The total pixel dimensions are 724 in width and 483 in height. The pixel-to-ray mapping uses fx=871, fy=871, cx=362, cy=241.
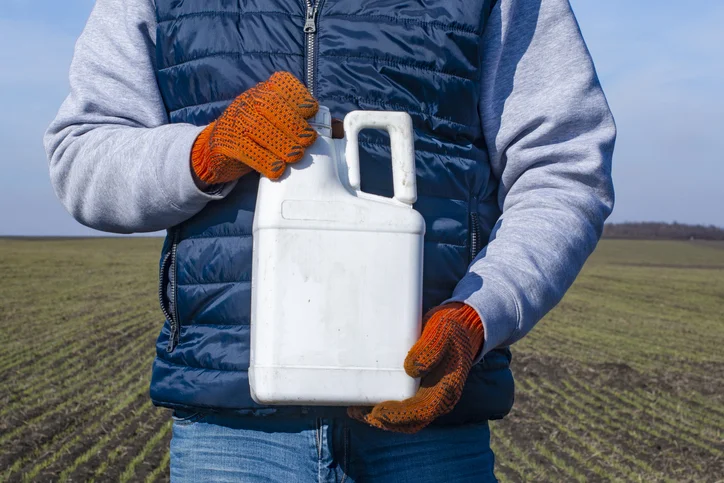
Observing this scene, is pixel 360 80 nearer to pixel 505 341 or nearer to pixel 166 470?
pixel 505 341

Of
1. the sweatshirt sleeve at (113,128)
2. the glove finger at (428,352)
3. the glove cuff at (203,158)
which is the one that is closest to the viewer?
the glove finger at (428,352)

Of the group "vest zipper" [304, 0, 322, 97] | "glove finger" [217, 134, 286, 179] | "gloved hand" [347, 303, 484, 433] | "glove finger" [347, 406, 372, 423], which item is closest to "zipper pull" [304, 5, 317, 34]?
"vest zipper" [304, 0, 322, 97]

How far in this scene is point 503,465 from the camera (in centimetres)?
593

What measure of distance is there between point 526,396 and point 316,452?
714 cm

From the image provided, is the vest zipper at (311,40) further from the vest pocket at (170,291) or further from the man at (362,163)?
the vest pocket at (170,291)

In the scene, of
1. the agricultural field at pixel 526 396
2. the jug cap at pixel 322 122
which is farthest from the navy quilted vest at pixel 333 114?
the agricultural field at pixel 526 396

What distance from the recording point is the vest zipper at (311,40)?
1.46 meters

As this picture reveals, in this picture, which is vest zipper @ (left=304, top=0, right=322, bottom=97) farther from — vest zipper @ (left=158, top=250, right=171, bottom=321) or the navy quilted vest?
vest zipper @ (left=158, top=250, right=171, bottom=321)

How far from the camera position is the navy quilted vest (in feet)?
4.74

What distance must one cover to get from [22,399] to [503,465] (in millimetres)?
4161

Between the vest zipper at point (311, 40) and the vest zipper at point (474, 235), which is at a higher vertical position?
the vest zipper at point (311, 40)

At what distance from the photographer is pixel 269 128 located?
4.24 ft

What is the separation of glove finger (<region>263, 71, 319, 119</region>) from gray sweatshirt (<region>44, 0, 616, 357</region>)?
7.8 inches


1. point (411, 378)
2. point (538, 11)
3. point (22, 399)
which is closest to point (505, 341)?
point (411, 378)
